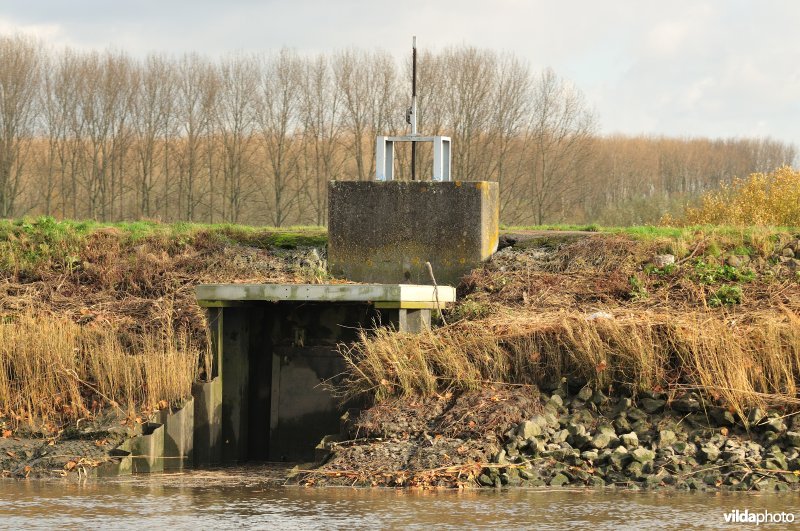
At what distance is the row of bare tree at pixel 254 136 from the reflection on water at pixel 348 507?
31555 millimetres

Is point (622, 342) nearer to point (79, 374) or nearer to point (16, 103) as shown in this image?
point (79, 374)

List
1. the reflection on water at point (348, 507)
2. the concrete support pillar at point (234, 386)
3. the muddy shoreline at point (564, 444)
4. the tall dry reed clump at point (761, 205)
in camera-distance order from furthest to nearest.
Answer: the tall dry reed clump at point (761, 205), the concrete support pillar at point (234, 386), the muddy shoreline at point (564, 444), the reflection on water at point (348, 507)

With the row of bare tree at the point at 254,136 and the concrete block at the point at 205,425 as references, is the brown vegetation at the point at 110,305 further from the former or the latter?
the row of bare tree at the point at 254,136

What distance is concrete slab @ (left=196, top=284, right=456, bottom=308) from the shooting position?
14117 millimetres

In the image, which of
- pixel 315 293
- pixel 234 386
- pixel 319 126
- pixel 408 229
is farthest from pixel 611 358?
pixel 319 126

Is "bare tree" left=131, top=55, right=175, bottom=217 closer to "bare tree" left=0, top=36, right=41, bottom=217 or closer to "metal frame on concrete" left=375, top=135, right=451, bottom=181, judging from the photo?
"bare tree" left=0, top=36, right=41, bottom=217

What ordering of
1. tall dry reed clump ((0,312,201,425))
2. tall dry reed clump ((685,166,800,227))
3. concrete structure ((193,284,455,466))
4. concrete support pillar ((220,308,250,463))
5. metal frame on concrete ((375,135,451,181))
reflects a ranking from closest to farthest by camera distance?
tall dry reed clump ((0,312,201,425)) → concrete structure ((193,284,455,466)) → concrete support pillar ((220,308,250,463)) → metal frame on concrete ((375,135,451,181)) → tall dry reed clump ((685,166,800,227))

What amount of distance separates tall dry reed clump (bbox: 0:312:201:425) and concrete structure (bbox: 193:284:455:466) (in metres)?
0.50

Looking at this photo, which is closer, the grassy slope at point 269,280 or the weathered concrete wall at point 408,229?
the grassy slope at point 269,280

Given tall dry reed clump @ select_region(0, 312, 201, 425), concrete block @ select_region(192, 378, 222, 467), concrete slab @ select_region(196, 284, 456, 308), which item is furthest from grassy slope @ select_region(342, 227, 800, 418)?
tall dry reed clump @ select_region(0, 312, 201, 425)

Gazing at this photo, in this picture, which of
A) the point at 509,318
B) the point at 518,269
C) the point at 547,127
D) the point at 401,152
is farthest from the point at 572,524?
the point at 547,127

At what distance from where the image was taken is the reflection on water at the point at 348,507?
32.1 ft

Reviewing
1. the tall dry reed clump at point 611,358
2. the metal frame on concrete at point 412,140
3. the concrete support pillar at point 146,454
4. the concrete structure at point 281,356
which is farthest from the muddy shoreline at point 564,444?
the metal frame on concrete at point 412,140

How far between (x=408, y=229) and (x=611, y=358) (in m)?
5.54
